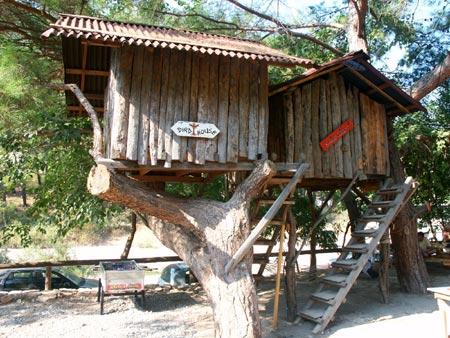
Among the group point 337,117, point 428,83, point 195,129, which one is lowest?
point 195,129

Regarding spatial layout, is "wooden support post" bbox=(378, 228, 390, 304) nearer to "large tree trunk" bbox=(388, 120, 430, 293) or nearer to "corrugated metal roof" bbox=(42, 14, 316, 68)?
"large tree trunk" bbox=(388, 120, 430, 293)

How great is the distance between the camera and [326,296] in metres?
7.57

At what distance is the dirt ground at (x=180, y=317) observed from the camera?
7094mm

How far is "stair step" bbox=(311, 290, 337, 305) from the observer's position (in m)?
7.33

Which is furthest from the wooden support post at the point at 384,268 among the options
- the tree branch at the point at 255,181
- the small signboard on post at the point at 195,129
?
the small signboard on post at the point at 195,129

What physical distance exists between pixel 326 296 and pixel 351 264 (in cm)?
72

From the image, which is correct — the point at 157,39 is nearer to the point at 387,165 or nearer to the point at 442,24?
the point at 387,165

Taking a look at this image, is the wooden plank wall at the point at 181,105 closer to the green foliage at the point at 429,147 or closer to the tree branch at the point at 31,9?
the tree branch at the point at 31,9

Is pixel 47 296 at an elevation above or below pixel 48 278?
below

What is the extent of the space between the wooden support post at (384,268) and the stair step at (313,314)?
1972 mm

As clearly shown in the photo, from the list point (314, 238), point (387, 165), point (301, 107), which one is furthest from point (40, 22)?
point (314, 238)

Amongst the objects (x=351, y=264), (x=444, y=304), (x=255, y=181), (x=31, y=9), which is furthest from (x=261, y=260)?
(x=31, y=9)

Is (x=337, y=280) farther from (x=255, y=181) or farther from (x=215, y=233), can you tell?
(x=215, y=233)

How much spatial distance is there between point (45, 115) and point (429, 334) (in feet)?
26.8
